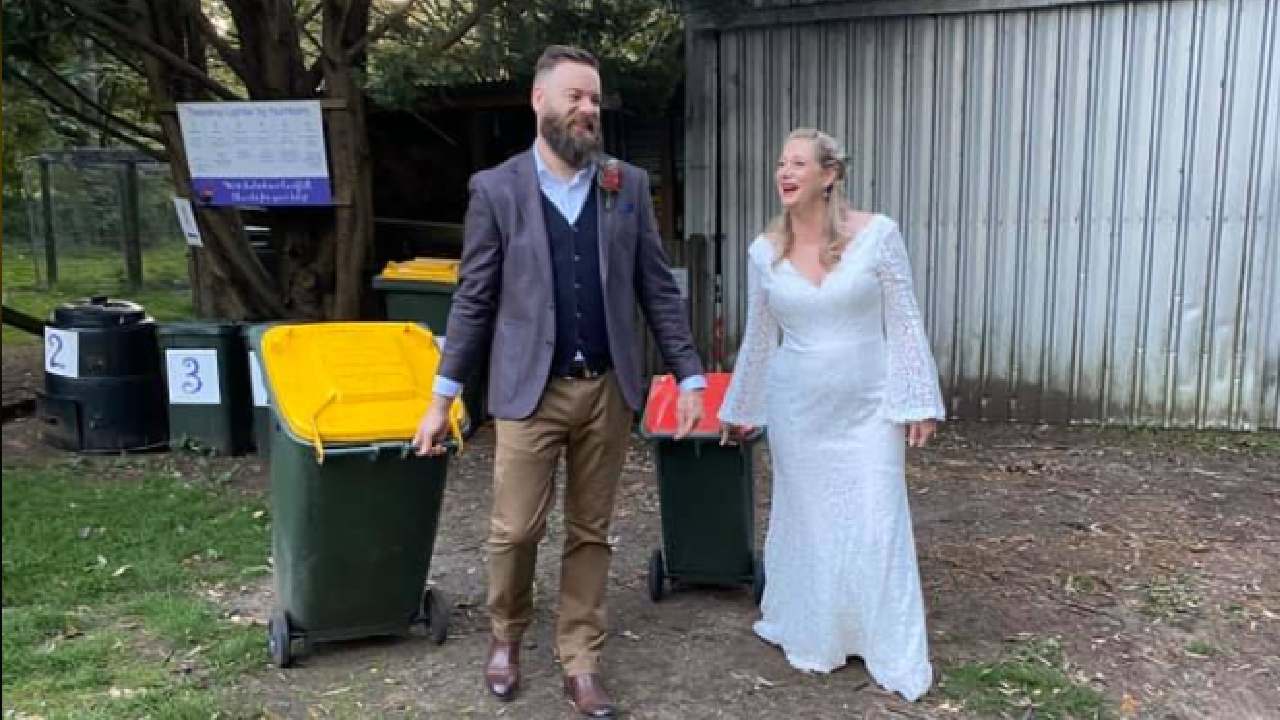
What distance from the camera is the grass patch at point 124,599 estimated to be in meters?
3.40

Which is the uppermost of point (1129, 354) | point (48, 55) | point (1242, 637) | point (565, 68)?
point (48, 55)

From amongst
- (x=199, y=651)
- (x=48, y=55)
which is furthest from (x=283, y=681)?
(x=48, y=55)

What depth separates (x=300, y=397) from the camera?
11.6ft

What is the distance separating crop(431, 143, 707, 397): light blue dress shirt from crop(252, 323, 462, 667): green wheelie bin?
1.02ft

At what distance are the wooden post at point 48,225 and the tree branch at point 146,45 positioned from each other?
2953mm

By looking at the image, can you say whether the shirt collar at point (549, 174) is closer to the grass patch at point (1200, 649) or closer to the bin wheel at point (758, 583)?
the bin wheel at point (758, 583)

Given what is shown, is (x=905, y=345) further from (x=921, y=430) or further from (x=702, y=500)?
(x=702, y=500)

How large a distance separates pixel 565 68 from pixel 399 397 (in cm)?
125

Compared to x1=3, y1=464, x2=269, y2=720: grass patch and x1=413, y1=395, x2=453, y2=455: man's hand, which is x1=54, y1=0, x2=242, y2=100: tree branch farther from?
x1=413, y1=395, x2=453, y2=455: man's hand

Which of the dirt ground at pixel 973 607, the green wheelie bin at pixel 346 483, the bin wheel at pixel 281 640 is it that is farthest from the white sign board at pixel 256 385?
the bin wheel at pixel 281 640

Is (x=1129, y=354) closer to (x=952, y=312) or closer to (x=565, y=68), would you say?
(x=952, y=312)

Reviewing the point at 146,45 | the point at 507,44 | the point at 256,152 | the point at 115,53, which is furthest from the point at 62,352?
the point at 507,44

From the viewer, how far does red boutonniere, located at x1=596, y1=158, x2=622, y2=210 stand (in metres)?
3.30

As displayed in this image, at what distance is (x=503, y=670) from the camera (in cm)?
348
